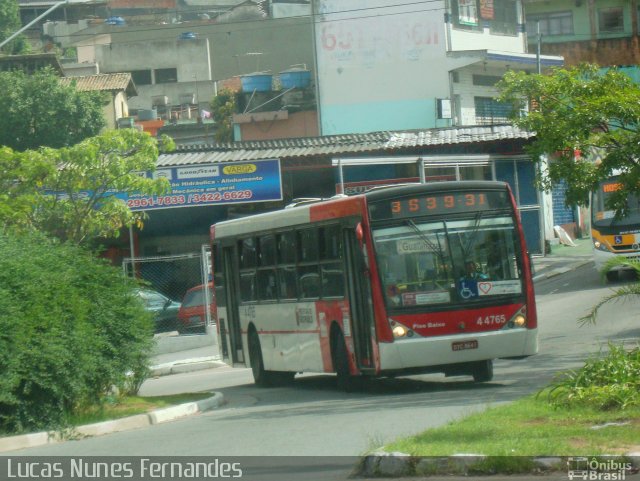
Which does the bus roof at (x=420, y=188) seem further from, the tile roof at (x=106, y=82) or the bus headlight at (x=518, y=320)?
the tile roof at (x=106, y=82)

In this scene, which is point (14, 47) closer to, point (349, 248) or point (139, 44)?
point (139, 44)

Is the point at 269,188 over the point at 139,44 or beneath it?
beneath

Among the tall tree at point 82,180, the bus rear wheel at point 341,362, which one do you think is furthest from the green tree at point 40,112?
the bus rear wheel at point 341,362

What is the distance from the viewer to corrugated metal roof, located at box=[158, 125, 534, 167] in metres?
36.6

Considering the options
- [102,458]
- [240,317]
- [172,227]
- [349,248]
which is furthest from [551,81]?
[172,227]

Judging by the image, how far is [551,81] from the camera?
61.9 ft

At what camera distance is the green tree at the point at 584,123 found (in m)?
17.3

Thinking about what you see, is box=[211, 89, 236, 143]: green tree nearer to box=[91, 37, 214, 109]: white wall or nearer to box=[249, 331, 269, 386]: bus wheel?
box=[91, 37, 214, 109]: white wall

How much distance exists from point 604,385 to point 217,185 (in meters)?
25.8

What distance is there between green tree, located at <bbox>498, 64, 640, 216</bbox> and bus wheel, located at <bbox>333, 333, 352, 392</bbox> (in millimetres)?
5220

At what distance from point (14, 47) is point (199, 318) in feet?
143

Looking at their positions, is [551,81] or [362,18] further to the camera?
[362,18]

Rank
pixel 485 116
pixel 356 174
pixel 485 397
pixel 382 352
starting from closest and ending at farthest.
→ 1. pixel 485 397
2. pixel 382 352
3. pixel 356 174
4. pixel 485 116

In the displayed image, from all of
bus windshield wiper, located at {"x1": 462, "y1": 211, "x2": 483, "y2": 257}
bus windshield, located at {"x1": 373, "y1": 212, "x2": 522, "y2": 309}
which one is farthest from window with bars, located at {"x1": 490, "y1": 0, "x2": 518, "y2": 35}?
bus windshield, located at {"x1": 373, "y1": 212, "x2": 522, "y2": 309}
